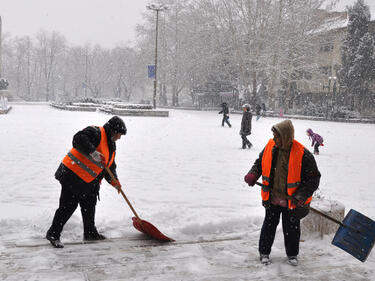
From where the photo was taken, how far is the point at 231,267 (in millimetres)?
3736

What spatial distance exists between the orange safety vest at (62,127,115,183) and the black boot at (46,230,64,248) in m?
0.66

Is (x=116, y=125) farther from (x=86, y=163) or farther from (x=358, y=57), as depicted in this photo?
(x=358, y=57)

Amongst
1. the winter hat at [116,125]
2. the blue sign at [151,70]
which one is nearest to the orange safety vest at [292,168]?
the winter hat at [116,125]

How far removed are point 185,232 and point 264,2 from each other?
32352 millimetres

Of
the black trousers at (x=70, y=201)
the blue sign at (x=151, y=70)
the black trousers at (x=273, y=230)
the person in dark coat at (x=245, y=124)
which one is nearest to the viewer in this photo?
the black trousers at (x=273, y=230)

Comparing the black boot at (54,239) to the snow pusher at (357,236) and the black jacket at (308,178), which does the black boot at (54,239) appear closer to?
the snow pusher at (357,236)

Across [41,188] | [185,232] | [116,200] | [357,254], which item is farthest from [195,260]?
[41,188]

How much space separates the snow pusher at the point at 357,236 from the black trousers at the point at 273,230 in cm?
25

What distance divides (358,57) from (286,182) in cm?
3449

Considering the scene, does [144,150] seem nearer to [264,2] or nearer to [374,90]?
[264,2]

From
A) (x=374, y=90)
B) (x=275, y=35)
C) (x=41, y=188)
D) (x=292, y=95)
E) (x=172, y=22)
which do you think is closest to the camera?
(x=41, y=188)

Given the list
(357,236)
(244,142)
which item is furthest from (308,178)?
(244,142)

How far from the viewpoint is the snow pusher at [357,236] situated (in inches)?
148

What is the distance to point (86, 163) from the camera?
12.7ft
